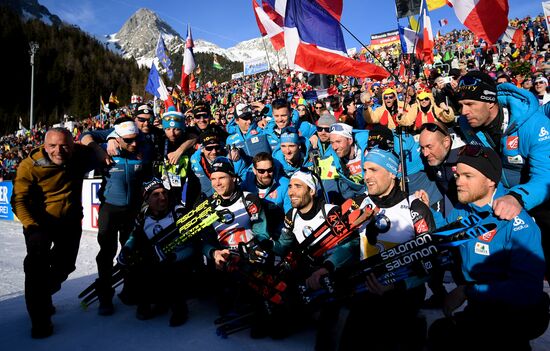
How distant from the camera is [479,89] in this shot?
3.06 meters

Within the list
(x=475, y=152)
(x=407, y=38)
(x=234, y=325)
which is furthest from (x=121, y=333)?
(x=407, y=38)

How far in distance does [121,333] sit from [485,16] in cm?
594

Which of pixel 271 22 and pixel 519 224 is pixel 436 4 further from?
Answer: pixel 519 224

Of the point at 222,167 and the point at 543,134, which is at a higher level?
the point at 222,167

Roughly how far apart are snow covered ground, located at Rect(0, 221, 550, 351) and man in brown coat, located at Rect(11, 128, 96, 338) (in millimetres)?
241

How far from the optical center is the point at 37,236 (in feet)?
12.0

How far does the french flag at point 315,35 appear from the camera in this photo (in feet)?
17.8

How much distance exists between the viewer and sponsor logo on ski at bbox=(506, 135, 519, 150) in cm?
302

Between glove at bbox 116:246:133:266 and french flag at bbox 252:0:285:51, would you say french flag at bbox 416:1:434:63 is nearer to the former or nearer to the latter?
french flag at bbox 252:0:285:51

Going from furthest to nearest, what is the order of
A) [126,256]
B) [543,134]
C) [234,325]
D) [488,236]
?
[126,256] < [234,325] < [543,134] < [488,236]

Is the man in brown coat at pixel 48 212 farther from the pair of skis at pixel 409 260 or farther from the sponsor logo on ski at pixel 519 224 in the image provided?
the sponsor logo on ski at pixel 519 224

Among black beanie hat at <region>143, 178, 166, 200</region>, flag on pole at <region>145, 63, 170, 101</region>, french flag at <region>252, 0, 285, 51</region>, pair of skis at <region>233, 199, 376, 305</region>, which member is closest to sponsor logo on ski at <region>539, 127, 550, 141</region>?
pair of skis at <region>233, 199, 376, 305</region>

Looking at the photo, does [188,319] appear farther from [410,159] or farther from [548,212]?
[548,212]

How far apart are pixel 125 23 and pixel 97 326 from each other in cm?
20591
